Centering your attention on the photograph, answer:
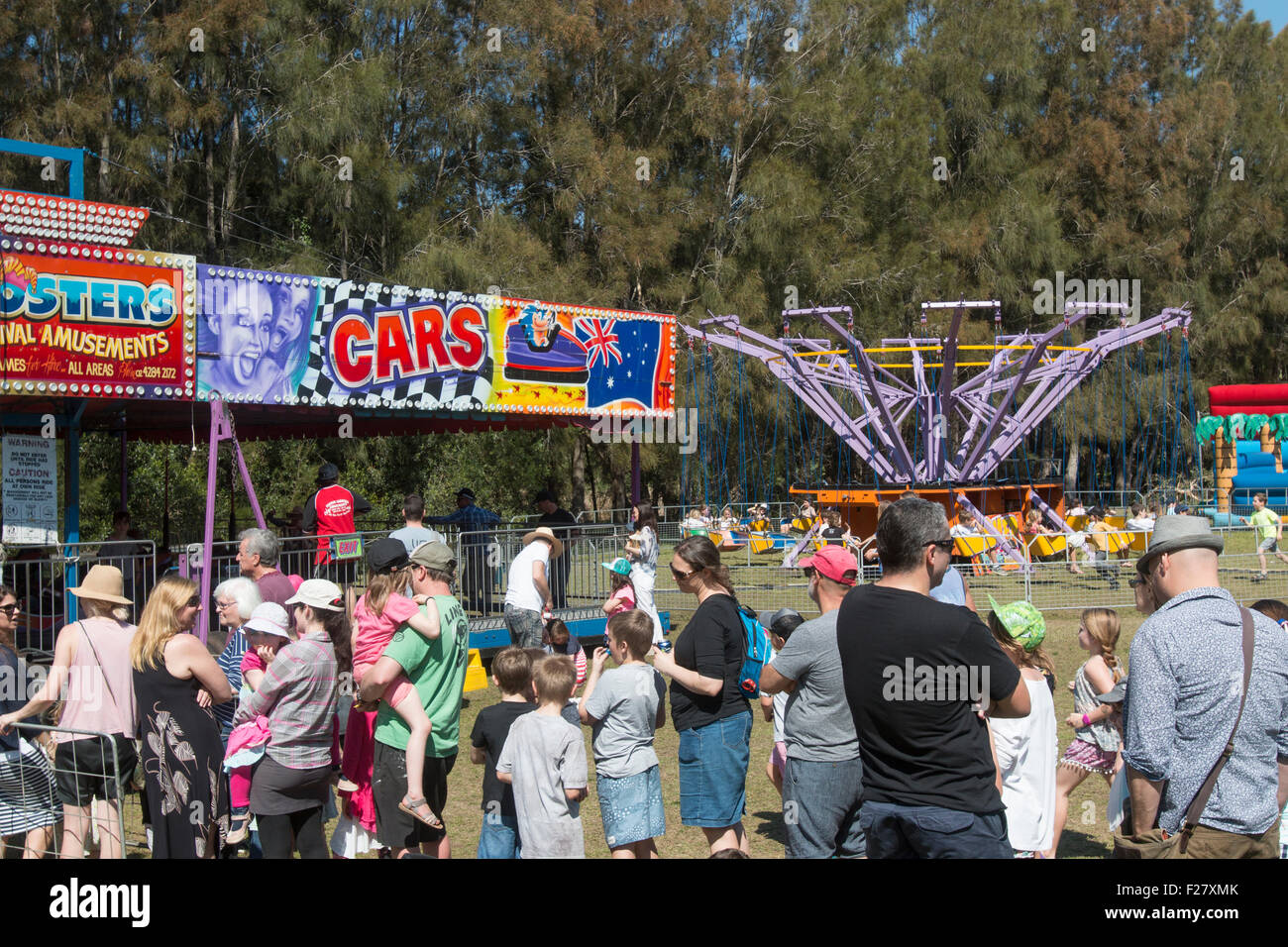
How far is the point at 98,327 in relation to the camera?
9.60m

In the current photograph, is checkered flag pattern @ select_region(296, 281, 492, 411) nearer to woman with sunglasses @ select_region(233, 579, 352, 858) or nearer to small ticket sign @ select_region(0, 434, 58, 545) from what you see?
small ticket sign @ select_region(0, 434, 58, 545)

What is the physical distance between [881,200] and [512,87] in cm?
1136

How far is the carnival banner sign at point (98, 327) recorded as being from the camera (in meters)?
9.21

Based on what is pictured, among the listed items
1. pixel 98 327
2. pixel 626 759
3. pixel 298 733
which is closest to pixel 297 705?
pixel 298 733

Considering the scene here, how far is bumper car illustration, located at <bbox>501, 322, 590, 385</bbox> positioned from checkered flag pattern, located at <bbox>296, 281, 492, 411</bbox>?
1.19 ft

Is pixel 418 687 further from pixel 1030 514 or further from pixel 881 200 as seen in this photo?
pixel 881 200

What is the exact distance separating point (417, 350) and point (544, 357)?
1.79m

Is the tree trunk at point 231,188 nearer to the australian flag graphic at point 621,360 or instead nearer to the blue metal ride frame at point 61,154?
the blue metal ride frame at point 61,154

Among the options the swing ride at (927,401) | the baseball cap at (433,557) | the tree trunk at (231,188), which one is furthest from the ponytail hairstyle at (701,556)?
the tree trunk at (231,188)

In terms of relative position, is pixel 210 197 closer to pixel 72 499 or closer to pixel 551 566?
pixel 72 499

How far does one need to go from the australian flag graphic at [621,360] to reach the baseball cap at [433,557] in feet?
27.8

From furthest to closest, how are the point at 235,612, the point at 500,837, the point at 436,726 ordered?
the point at 235,612, the point at 436,726, the point at 500,837

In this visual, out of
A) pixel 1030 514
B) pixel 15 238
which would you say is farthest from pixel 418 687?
pixel 1030 514

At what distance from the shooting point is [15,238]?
9.08 meters
